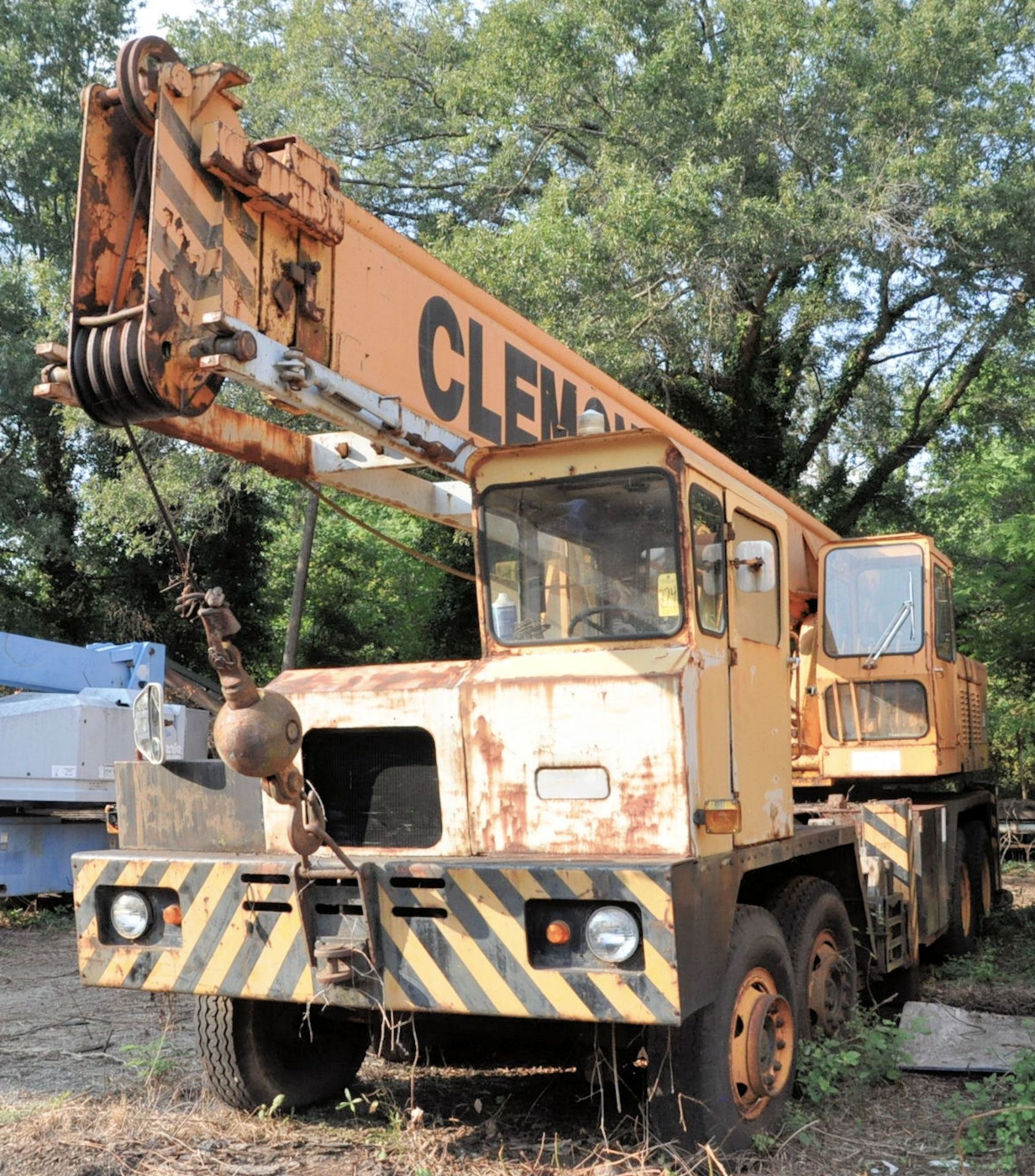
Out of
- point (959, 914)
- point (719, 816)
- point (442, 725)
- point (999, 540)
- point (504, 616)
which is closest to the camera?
point (719, 816)

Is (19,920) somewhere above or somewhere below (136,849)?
below

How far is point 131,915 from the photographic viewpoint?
196 inches

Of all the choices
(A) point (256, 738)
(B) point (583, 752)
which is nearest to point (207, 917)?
(A) point (256, 738)

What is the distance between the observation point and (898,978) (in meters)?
7.81

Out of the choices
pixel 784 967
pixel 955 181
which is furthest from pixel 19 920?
pixel 955 181

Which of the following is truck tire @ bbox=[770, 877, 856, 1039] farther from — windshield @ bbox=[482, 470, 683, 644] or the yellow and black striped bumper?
windshield @ bbox=[482, 470, 683, 644]

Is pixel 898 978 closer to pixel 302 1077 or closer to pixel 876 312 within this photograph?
pixel 302 1077

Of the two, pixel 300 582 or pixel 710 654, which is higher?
pixel 300 582

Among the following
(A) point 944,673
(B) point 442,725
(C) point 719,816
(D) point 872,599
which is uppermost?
(D) point 872,599

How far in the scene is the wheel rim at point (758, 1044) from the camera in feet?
15.7

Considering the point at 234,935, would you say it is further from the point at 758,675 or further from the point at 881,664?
the point at 881,664

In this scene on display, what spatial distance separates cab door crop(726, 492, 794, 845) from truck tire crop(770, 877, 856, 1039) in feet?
1.23

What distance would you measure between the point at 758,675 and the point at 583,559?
3.09ft

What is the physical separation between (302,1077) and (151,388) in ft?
10.4
